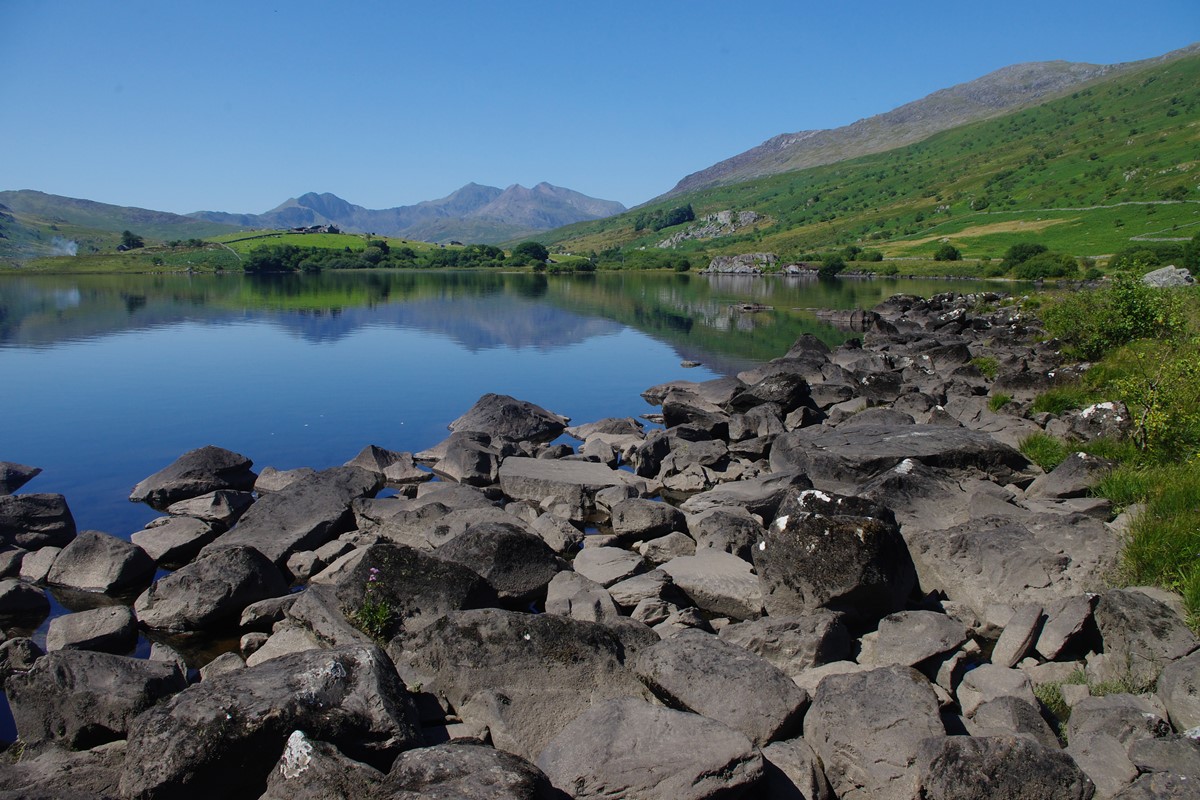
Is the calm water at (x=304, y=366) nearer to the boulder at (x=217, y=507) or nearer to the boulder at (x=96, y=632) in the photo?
the boulder at (x=217, y=507)

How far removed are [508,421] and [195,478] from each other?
35.9 ft

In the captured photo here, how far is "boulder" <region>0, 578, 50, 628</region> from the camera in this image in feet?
47.9

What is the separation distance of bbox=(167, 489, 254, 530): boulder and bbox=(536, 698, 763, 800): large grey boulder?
13.9 m

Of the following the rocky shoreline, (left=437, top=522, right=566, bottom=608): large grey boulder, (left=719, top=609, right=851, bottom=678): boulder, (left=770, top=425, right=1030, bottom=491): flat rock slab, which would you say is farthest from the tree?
(left=719, top=609, right=851, bottom=678): boulder

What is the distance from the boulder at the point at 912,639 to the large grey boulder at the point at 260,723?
6792 mm

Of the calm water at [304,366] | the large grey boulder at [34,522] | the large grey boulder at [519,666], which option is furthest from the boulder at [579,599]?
the calm water at [304,366]

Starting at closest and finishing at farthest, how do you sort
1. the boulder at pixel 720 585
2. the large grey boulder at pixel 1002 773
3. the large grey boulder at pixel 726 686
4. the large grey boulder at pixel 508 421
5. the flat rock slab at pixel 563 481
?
the large grey boulder at pixel 1002 773, the large grey boulder at pixel 726 686, the boulder at pixel 720 585, the flat rock slab at pixel 563 481, the large grey boulder at pixel 508 421

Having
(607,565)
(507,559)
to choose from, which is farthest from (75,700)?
(607,565)

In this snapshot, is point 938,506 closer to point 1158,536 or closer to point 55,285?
point 1158,536

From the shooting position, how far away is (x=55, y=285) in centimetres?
12444

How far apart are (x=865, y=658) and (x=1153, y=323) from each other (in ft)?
95.0

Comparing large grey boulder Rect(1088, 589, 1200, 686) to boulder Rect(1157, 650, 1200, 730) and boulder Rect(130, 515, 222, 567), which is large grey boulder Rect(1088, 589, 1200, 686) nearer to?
boulder Rect(1157, 650, 1200, 730)

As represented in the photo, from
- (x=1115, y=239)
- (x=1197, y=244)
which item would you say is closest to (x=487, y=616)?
(x=1197, y=244)

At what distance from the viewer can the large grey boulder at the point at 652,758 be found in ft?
26.7
